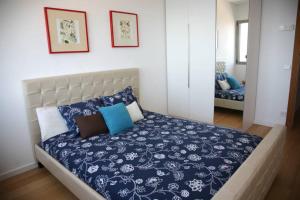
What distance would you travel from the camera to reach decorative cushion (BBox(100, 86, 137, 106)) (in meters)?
2.90

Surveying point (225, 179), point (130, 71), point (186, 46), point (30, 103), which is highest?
point (186, 46)

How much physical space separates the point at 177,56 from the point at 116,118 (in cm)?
198

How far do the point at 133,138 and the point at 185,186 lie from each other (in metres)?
1.01

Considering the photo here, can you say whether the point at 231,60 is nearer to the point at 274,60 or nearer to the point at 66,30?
the point at 274,60

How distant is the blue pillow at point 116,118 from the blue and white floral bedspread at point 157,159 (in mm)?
95

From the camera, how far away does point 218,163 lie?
5.80 feet

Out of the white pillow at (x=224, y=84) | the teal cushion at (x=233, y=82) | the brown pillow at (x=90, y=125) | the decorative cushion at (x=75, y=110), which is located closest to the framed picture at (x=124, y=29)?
the decorative cushion at (x=75, y=110)

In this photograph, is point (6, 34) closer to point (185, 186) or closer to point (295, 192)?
point (185, 186)

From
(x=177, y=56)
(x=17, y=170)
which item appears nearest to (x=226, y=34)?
(x=177, y=56)

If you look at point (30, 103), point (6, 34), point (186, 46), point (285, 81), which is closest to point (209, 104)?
point (186, 46)

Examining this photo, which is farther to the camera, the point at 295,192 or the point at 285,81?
the point at 285,81

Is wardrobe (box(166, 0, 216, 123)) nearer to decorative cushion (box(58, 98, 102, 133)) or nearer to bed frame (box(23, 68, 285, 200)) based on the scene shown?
bed frame (box(23, 68, 285, 200))

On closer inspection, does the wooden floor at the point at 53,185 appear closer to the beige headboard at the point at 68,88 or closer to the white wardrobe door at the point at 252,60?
the beige headboard at the point at 68,88

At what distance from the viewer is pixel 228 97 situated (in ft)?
11.8
